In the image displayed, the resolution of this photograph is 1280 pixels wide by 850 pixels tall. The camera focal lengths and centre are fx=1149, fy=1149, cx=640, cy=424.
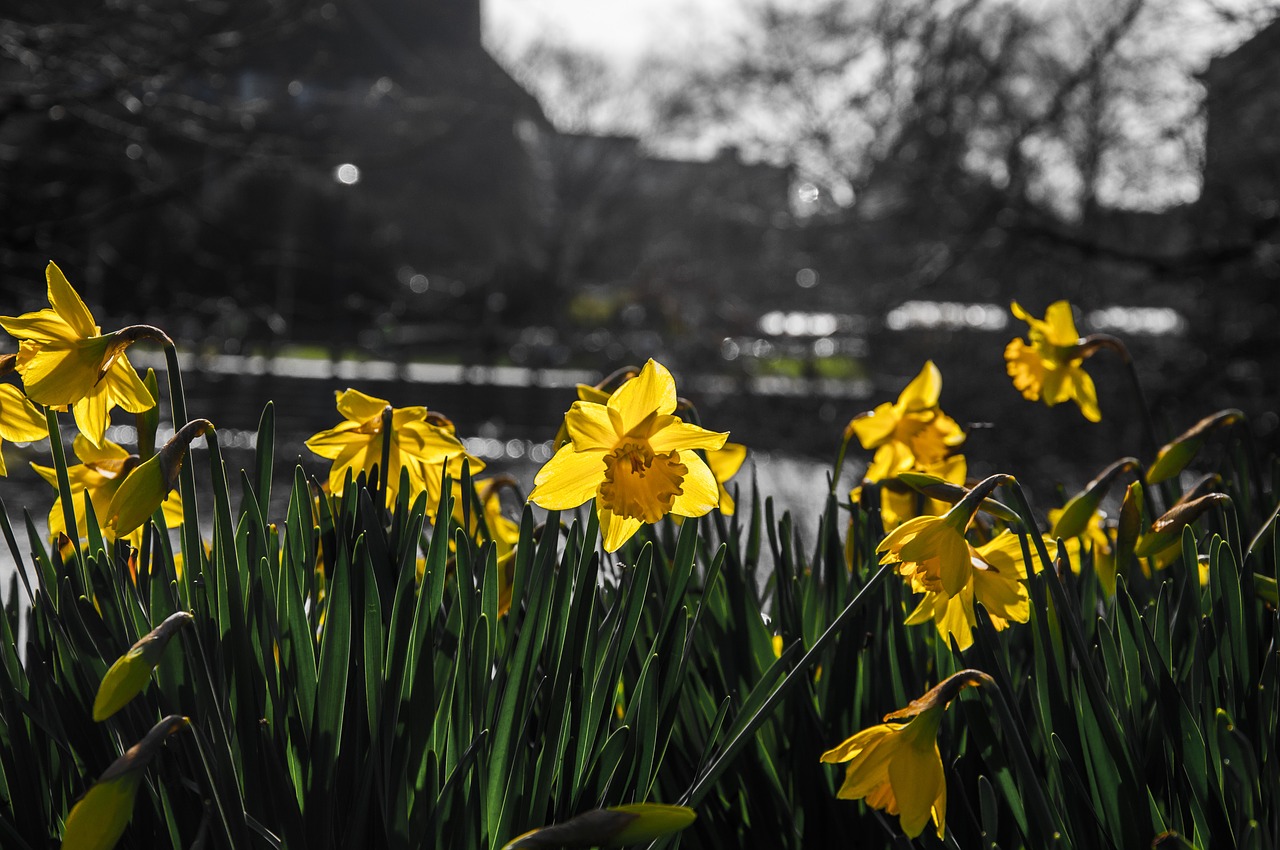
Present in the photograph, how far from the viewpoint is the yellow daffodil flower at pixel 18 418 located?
54.1 inches

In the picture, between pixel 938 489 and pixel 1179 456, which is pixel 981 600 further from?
pixel 1179 456

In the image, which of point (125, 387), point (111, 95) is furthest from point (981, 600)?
point (111, 95)

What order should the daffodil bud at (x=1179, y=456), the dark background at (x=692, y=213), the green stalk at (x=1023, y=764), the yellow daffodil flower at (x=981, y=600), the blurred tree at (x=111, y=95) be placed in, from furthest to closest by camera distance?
the dark background at (x=692, y=213) → the blurred tree at (x=111, y=95) → the daffodil bud at (x=1179, y=456) → the yellow daffodil flower at (x=981, y=600) → the green stalk at (x=1023, y=764)

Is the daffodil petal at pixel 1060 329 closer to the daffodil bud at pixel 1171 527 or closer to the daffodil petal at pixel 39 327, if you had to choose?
the daffodil bud at pixel 1171 527

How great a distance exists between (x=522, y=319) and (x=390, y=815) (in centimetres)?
2024

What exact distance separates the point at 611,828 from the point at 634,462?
0.49m

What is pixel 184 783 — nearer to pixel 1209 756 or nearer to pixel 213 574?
pixel 213 574

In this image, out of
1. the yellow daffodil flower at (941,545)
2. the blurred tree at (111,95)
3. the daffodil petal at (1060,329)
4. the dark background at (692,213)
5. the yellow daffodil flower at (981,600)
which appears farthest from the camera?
the dark background at (692,213)

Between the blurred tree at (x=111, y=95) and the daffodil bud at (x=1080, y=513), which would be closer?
the daffodil bud at (x=1080, y=513)

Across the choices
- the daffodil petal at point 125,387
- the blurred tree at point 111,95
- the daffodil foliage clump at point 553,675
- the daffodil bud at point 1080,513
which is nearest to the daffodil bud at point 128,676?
the daffodil foliage clump at point 553,675

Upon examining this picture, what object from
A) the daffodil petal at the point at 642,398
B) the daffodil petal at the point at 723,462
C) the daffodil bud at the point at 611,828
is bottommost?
the daffodil bud at the point at 611,828

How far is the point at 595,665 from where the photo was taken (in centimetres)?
131

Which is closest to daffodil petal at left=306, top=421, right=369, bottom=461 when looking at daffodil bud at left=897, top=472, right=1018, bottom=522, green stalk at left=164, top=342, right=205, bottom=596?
green stalk at left=164, top=342, right=205, bottom=596

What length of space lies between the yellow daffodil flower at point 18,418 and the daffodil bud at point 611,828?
865mm
